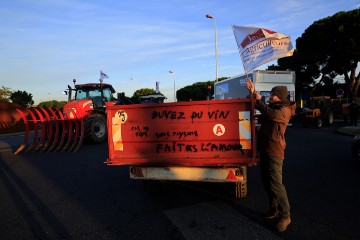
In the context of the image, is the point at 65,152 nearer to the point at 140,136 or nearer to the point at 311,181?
the point at 140,136

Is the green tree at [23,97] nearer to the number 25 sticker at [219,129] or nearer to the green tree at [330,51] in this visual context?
the green tree at [330,51]

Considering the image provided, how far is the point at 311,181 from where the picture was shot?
22.1 ft

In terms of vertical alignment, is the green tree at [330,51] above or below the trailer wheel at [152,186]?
above

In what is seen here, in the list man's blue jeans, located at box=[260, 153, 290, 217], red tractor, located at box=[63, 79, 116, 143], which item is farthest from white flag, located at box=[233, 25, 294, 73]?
red tractor, located at box=[63, 79, 116, 143]

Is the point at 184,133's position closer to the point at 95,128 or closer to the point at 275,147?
the point at 275,147

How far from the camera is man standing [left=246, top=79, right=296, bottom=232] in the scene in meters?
4.36

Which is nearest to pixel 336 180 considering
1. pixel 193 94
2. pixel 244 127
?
pixel 244 127

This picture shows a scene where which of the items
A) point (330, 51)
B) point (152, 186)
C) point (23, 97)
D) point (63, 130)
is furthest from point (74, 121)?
point (23, 97)

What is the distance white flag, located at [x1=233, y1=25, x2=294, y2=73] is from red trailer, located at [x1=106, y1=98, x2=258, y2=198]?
201cm

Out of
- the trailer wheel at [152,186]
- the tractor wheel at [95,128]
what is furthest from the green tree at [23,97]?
the trailer wheel at [152,186]

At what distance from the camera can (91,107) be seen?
1533 cm

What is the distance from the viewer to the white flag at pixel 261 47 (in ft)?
21.6

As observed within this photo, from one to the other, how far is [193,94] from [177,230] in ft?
285

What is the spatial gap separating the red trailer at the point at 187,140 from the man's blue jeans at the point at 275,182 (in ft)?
1.09
